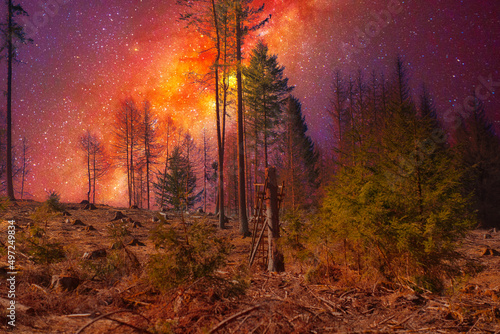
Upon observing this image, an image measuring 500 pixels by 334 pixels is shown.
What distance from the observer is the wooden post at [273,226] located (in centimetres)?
646

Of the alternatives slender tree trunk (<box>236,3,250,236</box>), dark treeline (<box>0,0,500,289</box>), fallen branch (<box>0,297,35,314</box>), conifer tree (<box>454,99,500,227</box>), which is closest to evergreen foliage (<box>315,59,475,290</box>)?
dark treeline (<box>0,0,500,289</box>)

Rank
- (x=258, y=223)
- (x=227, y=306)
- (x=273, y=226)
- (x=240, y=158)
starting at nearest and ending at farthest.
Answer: (x=227, y=306)
(x=273, y=226)
(x=258, y=223)
(x=240, y=158)

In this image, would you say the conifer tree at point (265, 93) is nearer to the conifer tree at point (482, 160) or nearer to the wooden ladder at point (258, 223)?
the wooden ladder at point (258, 223)

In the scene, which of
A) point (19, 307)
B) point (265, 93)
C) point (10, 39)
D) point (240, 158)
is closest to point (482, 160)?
point (265, 93)

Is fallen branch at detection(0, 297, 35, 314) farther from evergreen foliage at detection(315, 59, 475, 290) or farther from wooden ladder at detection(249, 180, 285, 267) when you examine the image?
evergreen foliage at detection(315, 59, 475, 290)

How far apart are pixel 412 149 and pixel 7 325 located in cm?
679

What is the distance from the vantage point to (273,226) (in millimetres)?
6559

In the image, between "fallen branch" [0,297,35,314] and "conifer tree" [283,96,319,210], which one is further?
"conifer tree" [283,96,319,210]

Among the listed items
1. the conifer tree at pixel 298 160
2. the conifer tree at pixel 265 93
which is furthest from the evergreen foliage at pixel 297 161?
the conifer tree at pixel 265 93

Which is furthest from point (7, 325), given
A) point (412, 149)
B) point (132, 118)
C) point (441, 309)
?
point (132, 118)

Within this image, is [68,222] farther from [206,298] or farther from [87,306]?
[206,298]

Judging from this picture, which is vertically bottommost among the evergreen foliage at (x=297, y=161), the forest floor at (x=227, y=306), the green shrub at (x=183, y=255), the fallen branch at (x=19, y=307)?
the forest floor at (x=227, y=306)

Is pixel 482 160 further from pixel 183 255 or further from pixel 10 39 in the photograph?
pixel 10 39

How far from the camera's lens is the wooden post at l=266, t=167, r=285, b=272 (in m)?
6.46
